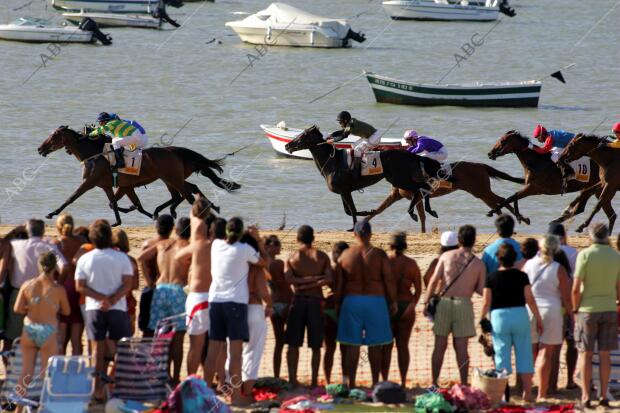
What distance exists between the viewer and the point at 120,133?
2036 centimetres

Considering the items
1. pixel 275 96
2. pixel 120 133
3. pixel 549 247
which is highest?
pixel 275 96

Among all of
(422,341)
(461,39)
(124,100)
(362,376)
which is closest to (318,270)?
(362,376)

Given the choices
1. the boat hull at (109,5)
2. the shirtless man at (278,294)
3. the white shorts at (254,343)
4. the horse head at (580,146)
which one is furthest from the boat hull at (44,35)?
the white shorts at (254,343)

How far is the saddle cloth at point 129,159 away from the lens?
797 inches

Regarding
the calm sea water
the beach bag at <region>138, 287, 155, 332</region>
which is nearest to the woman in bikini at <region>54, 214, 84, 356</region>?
the beach bag at <region>138, 287, 155, 332</region>

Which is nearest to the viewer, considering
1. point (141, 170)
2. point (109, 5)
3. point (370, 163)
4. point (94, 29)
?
point (370, 163)

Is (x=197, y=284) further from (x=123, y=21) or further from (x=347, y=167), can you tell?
(x=123, y=21)

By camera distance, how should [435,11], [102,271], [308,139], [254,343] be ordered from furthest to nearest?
[435,11] < [308,139] < [254,343] < [102,271]

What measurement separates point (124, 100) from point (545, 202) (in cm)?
1989

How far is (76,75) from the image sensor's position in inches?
1900

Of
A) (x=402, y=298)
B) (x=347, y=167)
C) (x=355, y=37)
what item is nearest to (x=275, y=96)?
(x=355, y=37)

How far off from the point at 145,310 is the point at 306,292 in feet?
4.27

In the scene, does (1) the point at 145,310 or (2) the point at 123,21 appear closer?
(1) the point at 145,310

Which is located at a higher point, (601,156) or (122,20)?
(122,20)
